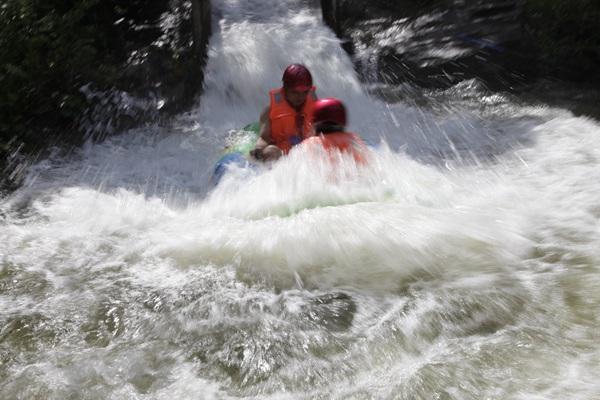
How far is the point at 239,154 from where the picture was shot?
494cm

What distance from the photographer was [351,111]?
7242 millimetres

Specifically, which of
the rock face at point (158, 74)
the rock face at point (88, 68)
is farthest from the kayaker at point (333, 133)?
the rock face at point (158, 74)

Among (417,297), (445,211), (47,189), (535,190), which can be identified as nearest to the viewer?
(417,297)

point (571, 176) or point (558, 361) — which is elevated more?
point (558, 361)

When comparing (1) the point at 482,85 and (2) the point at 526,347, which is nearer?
(2) the point at 526,347

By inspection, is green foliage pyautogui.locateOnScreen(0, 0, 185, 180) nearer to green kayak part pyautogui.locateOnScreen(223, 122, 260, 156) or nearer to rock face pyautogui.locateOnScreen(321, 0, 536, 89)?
green kayak part pyautogui.locateOnScreen(223, 122, 260, 156)

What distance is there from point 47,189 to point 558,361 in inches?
172

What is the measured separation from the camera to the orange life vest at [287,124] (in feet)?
16.5

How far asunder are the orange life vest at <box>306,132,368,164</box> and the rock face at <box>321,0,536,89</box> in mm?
3752

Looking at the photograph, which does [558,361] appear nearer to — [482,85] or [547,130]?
[547,130]

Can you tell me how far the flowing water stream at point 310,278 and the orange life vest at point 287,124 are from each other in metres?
0.60

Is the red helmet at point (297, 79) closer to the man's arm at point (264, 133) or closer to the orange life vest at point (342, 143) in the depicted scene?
the man's arm at point (264, 133)

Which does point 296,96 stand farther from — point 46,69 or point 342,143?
point 46,69

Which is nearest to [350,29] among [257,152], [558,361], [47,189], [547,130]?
[547,130]
